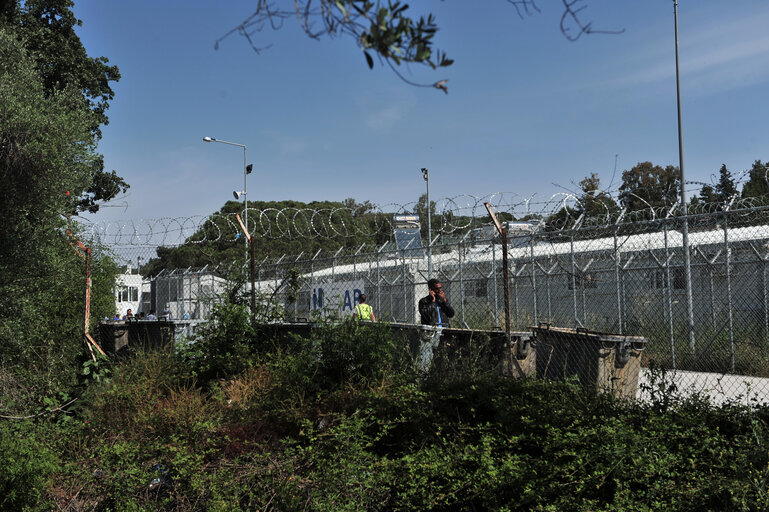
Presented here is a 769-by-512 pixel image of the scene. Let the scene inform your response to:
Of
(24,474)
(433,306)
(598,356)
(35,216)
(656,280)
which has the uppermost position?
(35,216)

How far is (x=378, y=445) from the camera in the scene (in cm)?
566

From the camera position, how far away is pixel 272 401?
21.1ft

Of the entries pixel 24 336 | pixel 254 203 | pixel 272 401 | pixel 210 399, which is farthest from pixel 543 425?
pixel 254 203

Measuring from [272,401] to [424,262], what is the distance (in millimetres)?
12327

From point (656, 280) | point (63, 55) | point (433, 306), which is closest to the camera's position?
point (433, 306)

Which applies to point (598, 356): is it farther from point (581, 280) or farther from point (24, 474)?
point (581, 280)

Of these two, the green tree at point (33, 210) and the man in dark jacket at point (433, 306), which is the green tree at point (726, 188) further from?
the green tree at point (33, 210)

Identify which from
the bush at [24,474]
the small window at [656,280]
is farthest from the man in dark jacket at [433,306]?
the small window at [656,280]

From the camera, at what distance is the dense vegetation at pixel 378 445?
14.0 feet

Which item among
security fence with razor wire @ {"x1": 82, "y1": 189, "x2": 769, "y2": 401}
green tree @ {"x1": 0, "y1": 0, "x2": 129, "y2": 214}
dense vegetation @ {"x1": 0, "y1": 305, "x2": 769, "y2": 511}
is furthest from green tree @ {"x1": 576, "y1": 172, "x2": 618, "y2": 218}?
green tree @ {"x1": 0, "y1": 0, "x2": 129, "y2": 214}

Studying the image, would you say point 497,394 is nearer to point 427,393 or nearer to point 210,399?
point 427,393

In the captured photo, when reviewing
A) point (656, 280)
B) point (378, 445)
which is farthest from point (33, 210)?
point (656, 280)

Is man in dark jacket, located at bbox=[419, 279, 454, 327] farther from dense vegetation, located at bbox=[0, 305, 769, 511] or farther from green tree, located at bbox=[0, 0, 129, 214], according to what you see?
green tree, located at bbox=[0, 0, 129, 214]

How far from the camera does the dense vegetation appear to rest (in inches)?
168
